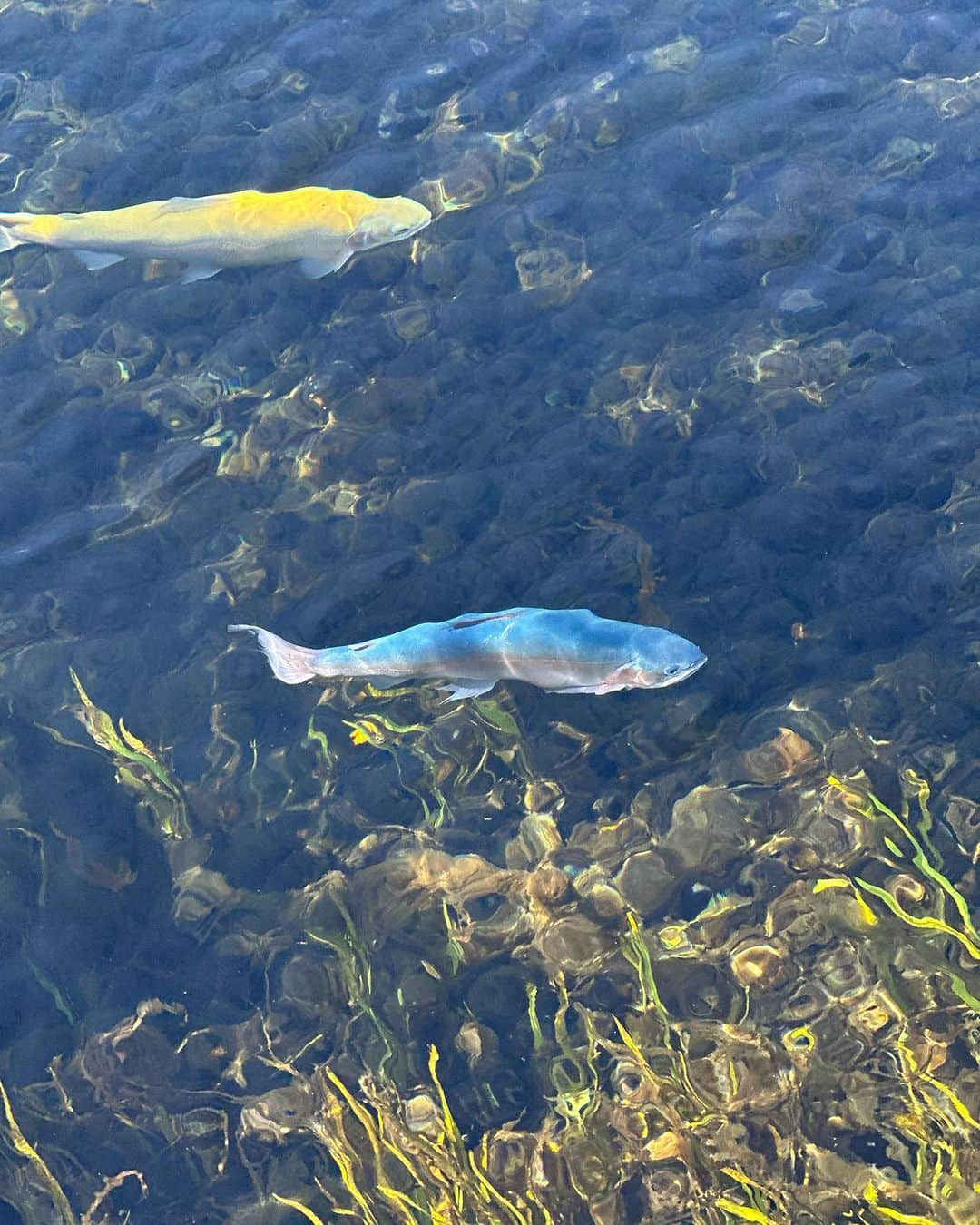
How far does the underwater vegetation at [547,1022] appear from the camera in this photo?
367cm

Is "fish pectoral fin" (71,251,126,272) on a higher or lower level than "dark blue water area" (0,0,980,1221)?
higher

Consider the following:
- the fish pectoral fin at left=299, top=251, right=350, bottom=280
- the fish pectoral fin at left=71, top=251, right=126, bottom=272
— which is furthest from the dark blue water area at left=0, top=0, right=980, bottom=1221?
the fish pectoral fin at left=71, top=251, right=126, bottom=272

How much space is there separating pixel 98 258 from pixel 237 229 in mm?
835

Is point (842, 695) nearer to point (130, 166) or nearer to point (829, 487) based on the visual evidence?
point (829, 487)

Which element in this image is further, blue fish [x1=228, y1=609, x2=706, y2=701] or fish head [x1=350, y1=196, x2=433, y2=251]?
fish head [x1=350, y1=196, x2=433, y2=251]

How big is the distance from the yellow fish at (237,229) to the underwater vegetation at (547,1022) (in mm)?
2734

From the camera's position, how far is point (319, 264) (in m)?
5.65

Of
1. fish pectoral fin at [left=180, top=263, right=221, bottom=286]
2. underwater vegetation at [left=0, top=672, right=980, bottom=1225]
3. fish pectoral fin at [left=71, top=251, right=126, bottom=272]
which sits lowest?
underwater vegetation at [left=0, top=672, right=980, bottom=1225]

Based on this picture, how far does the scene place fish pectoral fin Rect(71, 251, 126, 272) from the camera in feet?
18.4

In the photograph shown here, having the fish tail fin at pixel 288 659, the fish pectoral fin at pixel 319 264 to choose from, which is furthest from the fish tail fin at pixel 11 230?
the fish tail fin at pixel 288 659

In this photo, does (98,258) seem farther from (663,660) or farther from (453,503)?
(663,660)

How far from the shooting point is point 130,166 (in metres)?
6.35

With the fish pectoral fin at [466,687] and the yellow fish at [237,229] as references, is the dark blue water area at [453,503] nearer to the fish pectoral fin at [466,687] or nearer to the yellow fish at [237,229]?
the yellow fish at [237,229]

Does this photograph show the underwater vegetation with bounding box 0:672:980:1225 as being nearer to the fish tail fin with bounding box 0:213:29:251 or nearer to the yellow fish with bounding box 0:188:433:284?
the yellow fish with bounding box 0:188:433:284
